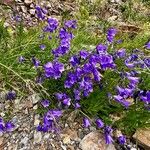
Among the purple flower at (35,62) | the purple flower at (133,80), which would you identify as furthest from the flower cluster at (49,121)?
the purple flower at (133,80)

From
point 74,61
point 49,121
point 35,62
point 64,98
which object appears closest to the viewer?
point 49,121

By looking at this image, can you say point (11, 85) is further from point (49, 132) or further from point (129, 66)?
point (129, 66)

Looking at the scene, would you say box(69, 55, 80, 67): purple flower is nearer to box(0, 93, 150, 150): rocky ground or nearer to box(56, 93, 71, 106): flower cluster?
box(56, 93, 71, 106): flower cluster

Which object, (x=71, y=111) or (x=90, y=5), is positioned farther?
(x=90, y=5)

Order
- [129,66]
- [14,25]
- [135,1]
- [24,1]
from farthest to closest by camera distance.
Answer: [135,1]
[24,1]
[14,25]
[129,66]

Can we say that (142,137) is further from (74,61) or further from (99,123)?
(74,61)

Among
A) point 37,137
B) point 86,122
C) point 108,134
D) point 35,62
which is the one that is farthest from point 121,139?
point 35,62

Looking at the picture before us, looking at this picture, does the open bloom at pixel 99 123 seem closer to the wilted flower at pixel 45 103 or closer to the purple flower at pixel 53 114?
the purple flower at pixel 53 114

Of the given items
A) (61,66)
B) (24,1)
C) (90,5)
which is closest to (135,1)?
(90,5)
